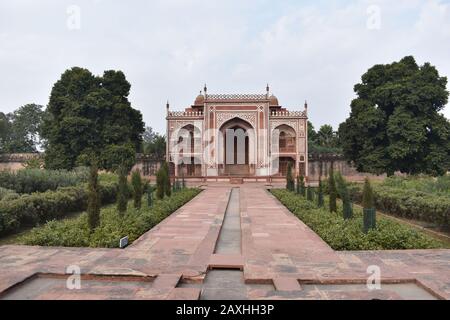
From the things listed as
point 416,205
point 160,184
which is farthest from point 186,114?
point 416,205

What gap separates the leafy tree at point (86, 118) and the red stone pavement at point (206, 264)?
2017 cm

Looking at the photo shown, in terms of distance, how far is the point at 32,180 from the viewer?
41.5 ft

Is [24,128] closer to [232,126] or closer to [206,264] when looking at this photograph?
[232,126]

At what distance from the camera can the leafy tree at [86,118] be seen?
2581 centimetres

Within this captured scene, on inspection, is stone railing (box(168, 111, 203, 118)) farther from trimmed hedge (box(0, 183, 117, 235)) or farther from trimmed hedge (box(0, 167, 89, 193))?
trimmed hedge (box(0, 183, 117, 235))

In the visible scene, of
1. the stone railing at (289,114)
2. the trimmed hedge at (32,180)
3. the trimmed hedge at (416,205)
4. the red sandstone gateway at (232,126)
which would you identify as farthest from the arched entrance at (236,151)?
the trimmed hedge at (416,205)

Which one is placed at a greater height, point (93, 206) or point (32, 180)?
point (32, 180)

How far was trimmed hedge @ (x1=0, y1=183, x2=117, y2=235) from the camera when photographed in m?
7.83

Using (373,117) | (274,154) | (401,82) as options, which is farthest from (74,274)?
(274,154)

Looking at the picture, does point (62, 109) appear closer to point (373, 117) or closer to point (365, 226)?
point (373, 117)

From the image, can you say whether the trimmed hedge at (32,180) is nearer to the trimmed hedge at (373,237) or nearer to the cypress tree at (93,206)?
the cypress tree at (93,206)

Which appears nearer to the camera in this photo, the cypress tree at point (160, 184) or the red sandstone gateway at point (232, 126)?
the cypress tree at point (160, 184)

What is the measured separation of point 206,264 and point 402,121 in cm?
2076

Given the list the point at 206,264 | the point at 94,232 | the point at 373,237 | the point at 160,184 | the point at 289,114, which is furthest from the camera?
the point at 289,114
